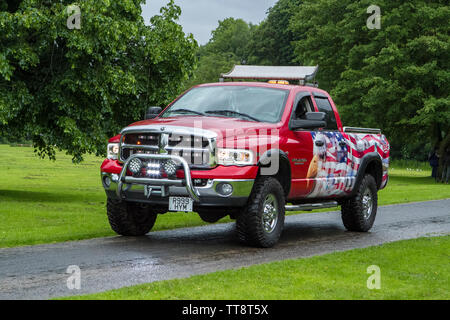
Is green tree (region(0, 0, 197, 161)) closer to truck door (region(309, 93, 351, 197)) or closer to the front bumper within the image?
truck door (region(309, 93, 351, 197))

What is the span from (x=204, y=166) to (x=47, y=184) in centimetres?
2059

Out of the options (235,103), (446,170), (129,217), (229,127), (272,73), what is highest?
(272,73)

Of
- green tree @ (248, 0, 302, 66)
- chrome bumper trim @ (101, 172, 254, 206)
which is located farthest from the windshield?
green tree @ (248, 0, 302, 66)

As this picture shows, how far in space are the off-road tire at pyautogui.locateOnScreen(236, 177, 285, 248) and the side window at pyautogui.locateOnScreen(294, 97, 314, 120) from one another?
61.5 inches

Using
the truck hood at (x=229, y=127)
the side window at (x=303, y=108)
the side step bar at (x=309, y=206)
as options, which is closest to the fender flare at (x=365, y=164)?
the side step bar at (x=309, y=206)

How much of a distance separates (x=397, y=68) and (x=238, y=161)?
101 ft

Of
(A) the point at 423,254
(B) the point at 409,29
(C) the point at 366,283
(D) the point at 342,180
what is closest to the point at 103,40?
(D) the point at 342,180

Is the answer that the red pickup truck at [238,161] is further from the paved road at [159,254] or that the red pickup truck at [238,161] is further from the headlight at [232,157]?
the paved road at [159,254]

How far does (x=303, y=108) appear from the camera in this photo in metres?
11.1

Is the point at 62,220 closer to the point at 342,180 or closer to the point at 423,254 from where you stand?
the point at 342,180

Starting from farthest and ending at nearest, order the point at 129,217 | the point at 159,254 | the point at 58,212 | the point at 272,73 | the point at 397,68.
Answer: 1. the point at 397,68
2. the point at 58,212
3. the point at 272,73
4. the point at 129,217
5. the point at 159,254

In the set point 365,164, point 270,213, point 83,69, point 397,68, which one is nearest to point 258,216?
point 270,213

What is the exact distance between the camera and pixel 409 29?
38.7 metres

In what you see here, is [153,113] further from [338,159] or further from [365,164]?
[365,164]
